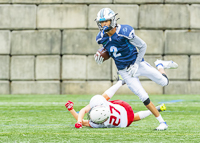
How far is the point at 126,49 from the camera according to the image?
4.88 meters

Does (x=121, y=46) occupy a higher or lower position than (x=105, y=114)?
higher

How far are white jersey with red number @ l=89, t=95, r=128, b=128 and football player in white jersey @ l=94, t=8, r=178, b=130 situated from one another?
0.33 meters

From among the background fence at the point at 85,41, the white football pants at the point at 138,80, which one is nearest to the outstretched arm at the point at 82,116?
the white football pants at the point at 138,80

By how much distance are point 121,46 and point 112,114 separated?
947 millimetres

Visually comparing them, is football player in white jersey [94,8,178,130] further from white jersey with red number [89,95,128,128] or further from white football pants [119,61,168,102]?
white jersey with red number [89,95,128,128]

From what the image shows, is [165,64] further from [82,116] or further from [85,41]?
[85,41]

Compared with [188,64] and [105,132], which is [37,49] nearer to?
[188,64]

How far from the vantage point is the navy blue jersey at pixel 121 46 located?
477 centimetres

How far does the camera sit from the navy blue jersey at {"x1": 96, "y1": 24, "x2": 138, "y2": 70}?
4770 mm

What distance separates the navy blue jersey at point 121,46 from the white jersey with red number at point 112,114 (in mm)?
670

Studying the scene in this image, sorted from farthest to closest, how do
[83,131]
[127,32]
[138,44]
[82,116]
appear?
[138,44]
[127,32]
[82,116]
[83,131]

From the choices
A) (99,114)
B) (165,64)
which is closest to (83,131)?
(99,114)

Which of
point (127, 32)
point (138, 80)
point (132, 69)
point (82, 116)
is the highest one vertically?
point (127, 32)

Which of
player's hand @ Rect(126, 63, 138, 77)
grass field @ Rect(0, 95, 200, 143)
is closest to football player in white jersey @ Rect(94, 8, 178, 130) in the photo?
player's hand @ Rect(126, 63, 138, 77)
